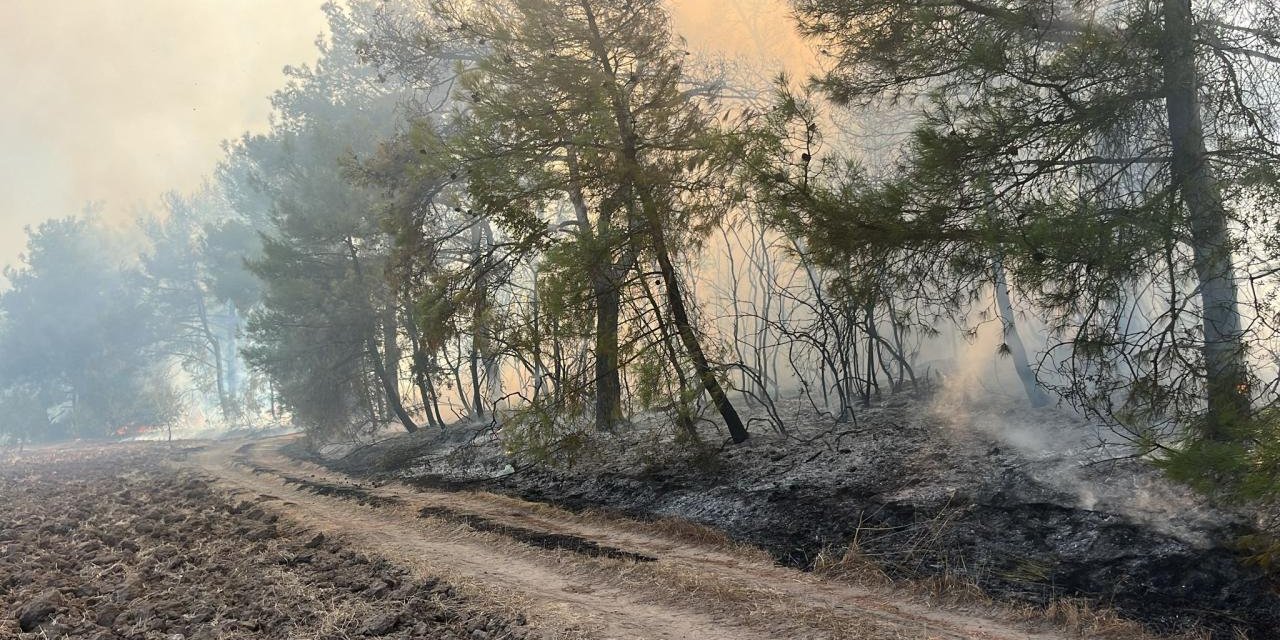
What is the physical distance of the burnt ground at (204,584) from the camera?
20.6ft

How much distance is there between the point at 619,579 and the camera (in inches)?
304

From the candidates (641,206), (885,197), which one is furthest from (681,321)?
(885,197)

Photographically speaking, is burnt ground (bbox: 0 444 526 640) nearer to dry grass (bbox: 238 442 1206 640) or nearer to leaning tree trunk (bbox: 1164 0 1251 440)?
dry grass (bbox: 238 442 1206 640)

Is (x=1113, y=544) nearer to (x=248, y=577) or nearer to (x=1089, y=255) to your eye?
(x=1089, y=255)

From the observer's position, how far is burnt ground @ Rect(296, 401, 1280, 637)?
6570 millimetres

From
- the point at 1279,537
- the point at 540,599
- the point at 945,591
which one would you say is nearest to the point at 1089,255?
the point at 1279,537

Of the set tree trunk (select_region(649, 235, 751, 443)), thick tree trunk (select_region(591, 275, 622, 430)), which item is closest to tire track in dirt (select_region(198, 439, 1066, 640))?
thick tree trunk (select_region(591, 275, 622, 430))

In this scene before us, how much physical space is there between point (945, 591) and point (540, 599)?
11.3ft

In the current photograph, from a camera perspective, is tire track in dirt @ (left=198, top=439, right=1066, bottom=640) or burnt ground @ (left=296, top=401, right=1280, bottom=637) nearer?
tire track in dirt @ (left=198, top=439, right=1066, bottom=640)

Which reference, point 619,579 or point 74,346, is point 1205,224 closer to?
point 619,579

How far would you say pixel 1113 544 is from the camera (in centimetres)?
726

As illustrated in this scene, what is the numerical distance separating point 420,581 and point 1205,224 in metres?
7.70

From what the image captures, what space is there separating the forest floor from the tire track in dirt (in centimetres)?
2

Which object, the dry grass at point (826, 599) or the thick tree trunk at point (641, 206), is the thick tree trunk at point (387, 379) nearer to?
the thick tree trunk at point (641, 206)
